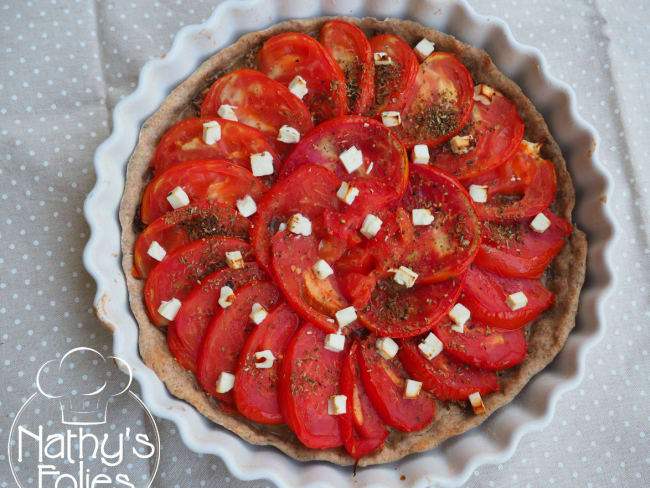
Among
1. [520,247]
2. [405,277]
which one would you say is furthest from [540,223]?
[405,277]

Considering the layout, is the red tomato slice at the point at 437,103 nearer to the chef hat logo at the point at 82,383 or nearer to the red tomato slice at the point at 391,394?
the red tomato slice at the point at 391,394

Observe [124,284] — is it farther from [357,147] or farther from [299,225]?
[357,147]

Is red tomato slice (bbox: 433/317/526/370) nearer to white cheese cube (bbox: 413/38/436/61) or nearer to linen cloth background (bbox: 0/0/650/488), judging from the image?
linen cloth background (bbox: 0/0/650/488)

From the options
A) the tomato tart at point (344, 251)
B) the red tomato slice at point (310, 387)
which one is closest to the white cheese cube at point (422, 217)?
the tomato tart at point (344, 251)

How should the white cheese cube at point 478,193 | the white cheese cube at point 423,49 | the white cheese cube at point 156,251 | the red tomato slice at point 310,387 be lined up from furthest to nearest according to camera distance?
the white cheese cube at point 423,49
the white cheese cube at point 478,193
the white cheese cube at point 156,251
the red tomato slice at point 310,387

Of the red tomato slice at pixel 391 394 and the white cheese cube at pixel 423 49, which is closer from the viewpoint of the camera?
the red tomato slice at pixel 391 394

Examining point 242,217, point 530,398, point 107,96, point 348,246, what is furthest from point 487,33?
point 107,96
